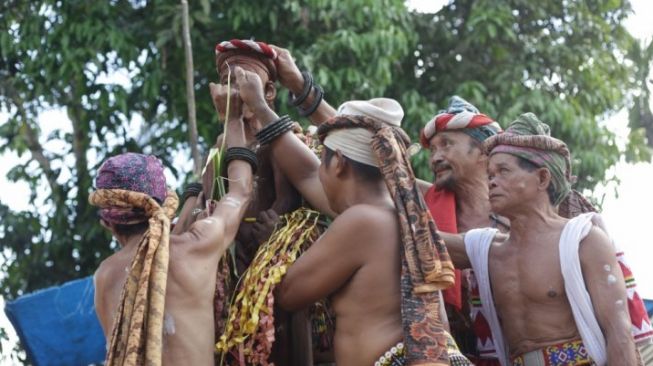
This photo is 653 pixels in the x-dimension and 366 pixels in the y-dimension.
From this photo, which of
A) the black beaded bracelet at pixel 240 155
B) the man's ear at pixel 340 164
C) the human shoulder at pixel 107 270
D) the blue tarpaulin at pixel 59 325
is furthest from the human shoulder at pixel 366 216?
the blue tarpaulin at pixel 59 325

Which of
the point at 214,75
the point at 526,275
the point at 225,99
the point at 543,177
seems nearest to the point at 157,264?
the point at 225,99

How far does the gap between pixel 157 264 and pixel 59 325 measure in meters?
3.82

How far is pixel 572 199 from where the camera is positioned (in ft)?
17.5

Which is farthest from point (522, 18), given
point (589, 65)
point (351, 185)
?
point (351, 185)

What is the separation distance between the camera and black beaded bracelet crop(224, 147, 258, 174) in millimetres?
4766

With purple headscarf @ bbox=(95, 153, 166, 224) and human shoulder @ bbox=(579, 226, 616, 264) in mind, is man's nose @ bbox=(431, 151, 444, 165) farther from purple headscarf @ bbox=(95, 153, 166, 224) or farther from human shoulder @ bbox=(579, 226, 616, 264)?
purple headscarf @ bbox=(95, 153, 166, 224)

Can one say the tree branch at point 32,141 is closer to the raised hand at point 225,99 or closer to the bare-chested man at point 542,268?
the raised hand at point 225,99

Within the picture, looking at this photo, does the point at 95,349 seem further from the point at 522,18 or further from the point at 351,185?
the point at 522,18

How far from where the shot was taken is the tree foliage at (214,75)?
9.70 m

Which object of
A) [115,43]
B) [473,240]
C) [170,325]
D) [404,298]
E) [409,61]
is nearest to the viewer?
[404,298]

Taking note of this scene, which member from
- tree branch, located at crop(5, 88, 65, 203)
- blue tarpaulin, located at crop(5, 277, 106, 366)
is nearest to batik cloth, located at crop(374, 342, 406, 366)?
blue tarpaulin, located at crop(5, 277, 106, 366)

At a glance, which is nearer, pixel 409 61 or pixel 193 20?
pixel 193 20

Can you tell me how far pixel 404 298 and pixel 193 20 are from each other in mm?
6016

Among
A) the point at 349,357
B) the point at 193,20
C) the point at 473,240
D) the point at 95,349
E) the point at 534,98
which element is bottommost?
the point at 349,357
